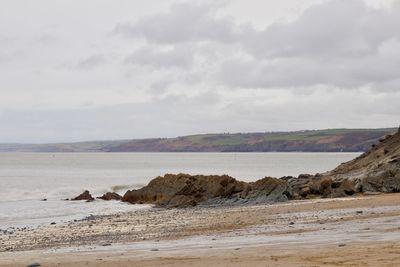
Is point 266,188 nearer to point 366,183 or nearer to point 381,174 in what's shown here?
point 366,183

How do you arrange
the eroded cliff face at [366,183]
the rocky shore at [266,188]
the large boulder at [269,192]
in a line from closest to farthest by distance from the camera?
the eroded cliff face at [366,183] < the rocky shore at [266,188] < the large boulder at [269,192]

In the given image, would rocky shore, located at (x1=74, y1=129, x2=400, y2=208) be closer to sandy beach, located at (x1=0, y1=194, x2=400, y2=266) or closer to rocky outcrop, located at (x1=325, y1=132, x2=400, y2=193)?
rocky outcrop, located at (x1=325, y1=132, x2=400, y2=193)

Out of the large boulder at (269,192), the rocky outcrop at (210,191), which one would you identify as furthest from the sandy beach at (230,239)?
the rocky outcrop at (210,191)

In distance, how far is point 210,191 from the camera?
39.8 meters

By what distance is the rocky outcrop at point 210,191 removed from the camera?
3775 cm

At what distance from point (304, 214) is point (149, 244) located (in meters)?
9.14

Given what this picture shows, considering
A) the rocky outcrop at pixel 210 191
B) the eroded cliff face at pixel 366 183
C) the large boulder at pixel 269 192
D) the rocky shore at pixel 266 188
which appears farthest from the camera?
the rocky outcrop at pixel 210 191

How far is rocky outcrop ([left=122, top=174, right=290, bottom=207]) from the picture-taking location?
124 feet

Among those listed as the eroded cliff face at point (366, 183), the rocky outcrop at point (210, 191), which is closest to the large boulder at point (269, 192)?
the rocky outcrop at point (210, 191)

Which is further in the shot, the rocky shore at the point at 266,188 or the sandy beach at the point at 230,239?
the rocky shore at the point at 266,188

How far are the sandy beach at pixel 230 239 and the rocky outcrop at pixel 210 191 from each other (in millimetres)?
7362

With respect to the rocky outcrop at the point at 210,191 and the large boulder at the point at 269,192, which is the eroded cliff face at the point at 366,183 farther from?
the rocky outcrop at the point at 210,191

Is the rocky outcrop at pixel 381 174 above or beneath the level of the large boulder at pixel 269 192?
above

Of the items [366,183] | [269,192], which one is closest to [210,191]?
[269,192]
